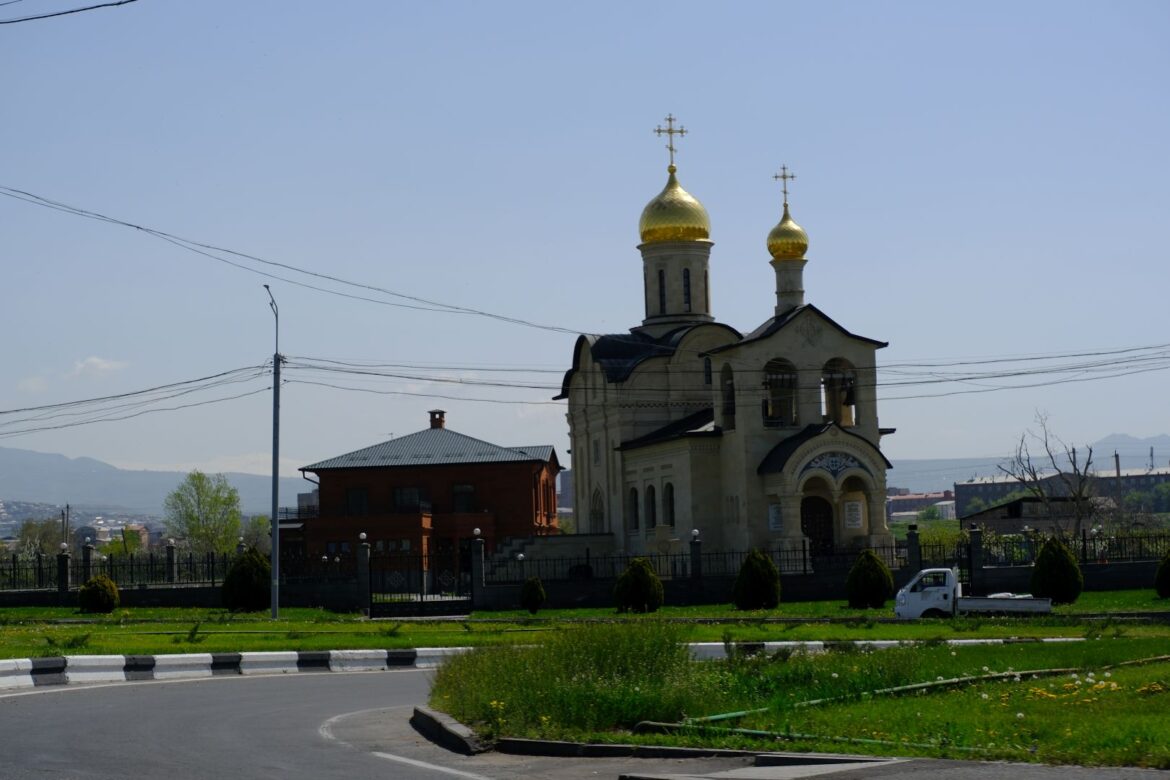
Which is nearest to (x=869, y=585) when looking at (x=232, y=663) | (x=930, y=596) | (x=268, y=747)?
(x=930, y=596)

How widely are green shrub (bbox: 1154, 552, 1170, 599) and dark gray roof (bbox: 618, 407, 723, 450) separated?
1567cm

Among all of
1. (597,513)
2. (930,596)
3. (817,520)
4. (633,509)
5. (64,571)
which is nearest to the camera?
(930,596)

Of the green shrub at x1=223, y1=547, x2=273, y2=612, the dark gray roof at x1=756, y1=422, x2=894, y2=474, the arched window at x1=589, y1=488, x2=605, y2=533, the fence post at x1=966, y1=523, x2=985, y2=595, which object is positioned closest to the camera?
the green shrub at x1=223, y1=547, x2=273, y2=612

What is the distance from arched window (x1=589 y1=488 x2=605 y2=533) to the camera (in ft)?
183

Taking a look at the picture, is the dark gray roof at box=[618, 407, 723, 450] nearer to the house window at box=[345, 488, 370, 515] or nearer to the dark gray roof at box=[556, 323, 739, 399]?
the dark gray roof at box=[556, 323, 739, 399]

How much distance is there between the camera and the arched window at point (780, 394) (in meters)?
48.3

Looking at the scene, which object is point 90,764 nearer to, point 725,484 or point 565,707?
point 565,707

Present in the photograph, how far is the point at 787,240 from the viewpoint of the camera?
51.0m

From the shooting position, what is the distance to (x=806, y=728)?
37.6 feet

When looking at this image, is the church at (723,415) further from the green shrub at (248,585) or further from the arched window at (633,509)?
the green shrub at (248,585)

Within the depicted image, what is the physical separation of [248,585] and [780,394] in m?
18.8

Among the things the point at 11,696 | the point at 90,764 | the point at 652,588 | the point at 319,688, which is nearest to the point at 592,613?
the point at 652,588

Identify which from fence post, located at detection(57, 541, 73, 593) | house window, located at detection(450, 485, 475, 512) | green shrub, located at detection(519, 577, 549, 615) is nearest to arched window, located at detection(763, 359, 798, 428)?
green shrub, located at detection(519, 577, 549, 615)

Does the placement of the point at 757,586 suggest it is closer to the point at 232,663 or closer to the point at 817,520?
the point at 817,520
